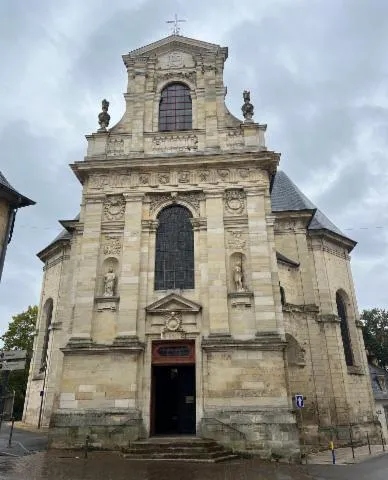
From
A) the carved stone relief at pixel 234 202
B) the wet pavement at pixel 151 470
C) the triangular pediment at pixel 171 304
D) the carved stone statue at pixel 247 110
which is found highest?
the carved stone statue at pixel 247 110

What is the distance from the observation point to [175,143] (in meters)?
19.9

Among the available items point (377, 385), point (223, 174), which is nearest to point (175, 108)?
point (223, 174)

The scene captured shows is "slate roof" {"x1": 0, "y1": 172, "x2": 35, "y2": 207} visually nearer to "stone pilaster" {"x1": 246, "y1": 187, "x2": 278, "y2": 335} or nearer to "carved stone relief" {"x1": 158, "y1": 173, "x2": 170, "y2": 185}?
"carved stone relief" {"x1": 158, "y1": 173, "x2": 170, "y2": 185}

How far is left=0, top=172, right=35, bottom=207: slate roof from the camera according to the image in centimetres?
1207

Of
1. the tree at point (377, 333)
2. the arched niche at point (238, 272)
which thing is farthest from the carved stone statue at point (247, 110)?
the tree at point (377, 333)

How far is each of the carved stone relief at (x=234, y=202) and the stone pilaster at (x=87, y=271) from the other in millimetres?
5583

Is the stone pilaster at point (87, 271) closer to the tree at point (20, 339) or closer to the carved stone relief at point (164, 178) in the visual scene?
the carved stone relief at point (164, 178)

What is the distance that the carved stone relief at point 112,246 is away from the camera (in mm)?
18041

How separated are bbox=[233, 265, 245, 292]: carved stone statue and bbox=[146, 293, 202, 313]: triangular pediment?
1772 mm

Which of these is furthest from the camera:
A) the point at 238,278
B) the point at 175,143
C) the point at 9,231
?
the point at 175,143

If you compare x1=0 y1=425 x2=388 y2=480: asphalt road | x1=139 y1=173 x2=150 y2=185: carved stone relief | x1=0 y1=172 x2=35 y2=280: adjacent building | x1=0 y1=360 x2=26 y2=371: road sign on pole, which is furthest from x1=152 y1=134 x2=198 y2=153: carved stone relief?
x1=0 y1=425 x2=388 y2=480: asphalt road

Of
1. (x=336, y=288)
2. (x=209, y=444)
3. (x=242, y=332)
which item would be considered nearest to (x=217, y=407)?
(x=209, y=444)

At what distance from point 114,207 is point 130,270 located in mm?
3249

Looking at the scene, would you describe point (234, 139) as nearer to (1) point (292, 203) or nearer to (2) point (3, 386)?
(1) point (292, 203)
